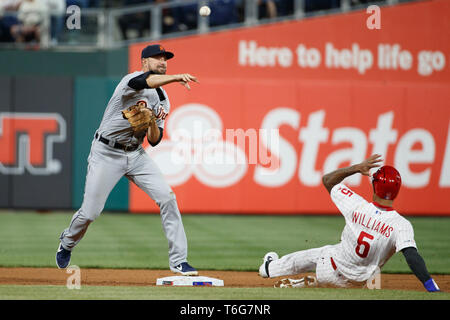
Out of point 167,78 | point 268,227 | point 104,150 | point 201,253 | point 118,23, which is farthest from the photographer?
point 118,23

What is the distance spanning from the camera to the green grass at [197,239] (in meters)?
8.75

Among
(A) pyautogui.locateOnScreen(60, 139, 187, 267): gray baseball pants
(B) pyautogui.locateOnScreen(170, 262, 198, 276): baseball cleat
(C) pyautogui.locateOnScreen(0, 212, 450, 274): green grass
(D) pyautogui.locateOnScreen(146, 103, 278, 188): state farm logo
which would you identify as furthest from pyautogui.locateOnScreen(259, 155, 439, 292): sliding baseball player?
(D) pyautogui.locateOnScreen(146, 103, 278, 188): state farm logo

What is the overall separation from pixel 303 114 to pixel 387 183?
30.6 ft

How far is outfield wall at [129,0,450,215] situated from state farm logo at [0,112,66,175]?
6.06 ft

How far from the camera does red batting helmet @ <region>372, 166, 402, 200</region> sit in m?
5.68

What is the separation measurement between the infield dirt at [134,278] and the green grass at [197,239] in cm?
37

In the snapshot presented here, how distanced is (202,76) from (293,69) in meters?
1.86

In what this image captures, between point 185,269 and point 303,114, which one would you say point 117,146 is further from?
point 303,114

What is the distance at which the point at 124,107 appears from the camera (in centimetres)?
667

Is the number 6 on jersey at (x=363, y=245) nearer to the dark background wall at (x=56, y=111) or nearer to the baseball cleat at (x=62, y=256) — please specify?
the baseball cleat at (x=62, y=256)

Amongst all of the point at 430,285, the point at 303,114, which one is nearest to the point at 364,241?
the point at 430,285

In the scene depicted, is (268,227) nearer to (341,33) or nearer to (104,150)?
(341,33)

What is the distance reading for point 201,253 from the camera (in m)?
9.52

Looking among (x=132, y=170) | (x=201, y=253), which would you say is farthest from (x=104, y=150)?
(x=201, y=253)
